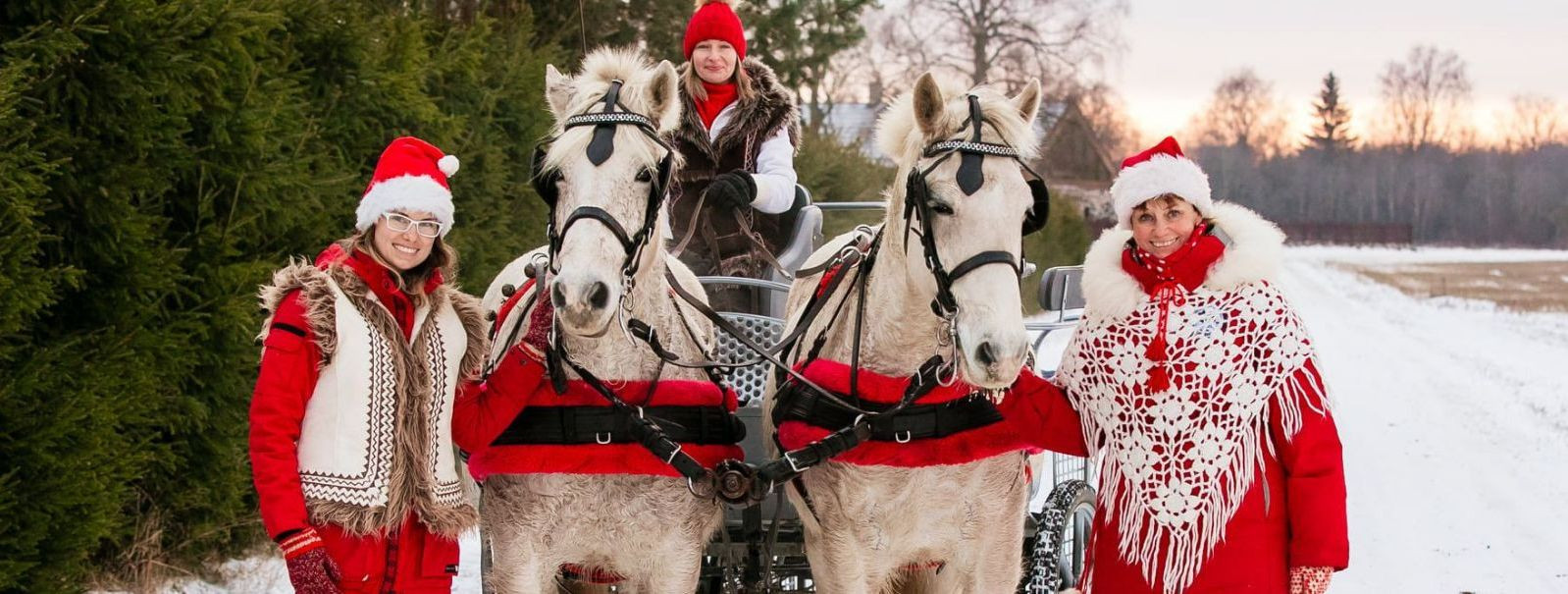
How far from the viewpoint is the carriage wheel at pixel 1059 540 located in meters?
3.96

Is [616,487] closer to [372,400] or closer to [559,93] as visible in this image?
[372,400]

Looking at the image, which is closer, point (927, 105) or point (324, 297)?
point (324, 297)

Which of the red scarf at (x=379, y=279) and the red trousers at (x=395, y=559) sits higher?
A: the red scarf at (x=379, y=279)

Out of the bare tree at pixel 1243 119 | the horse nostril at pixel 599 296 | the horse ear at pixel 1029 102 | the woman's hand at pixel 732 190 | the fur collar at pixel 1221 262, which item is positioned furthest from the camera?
the bare tree at pixel 1243 119

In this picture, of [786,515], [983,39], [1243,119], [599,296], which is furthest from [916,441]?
[1243,119]

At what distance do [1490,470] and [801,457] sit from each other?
7772 millimetres

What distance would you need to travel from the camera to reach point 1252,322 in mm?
2949

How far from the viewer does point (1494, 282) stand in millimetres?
28172

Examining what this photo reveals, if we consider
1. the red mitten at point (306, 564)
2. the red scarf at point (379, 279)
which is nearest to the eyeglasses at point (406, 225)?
the red scarf at point (379, 279)

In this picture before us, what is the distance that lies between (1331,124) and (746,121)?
63464 millimetres

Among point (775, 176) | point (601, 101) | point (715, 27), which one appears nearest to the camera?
point (601, 101)

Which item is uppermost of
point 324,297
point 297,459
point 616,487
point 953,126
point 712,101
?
point 712,101

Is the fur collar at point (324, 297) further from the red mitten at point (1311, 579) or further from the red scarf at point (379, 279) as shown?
the red mitten at point (1311, 579)

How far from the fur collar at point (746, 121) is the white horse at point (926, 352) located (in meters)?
1.30
